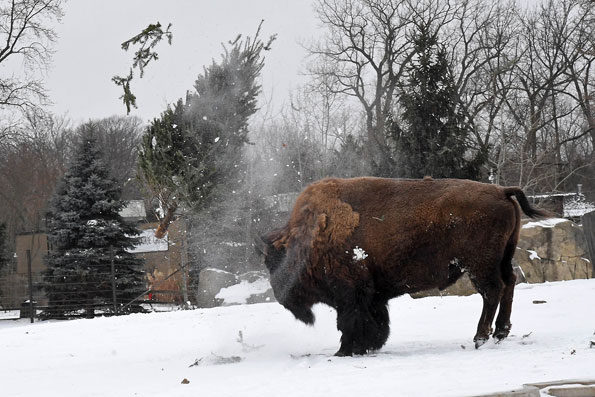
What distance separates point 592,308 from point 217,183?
445 inches

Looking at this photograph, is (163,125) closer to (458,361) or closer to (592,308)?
(592,308)

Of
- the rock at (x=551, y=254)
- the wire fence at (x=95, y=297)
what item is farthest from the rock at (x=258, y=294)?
the rock at (x=551, y=254)

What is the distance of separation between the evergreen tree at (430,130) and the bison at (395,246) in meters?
10.5

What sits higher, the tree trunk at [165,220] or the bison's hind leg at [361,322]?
the tree trunk at [165,220]

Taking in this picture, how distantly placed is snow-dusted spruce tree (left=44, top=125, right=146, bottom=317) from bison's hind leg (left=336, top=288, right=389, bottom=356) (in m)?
14.5

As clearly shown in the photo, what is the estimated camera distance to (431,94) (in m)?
17.5

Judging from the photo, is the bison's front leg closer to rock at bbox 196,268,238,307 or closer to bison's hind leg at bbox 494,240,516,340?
bison's hind leg at bbox 494,240,516,340

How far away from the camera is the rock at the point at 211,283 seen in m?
17.9

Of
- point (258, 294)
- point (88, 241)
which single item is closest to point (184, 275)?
point (258, 294)

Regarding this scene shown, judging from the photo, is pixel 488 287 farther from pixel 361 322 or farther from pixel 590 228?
pixel 590 228

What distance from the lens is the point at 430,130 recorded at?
17.5 meters

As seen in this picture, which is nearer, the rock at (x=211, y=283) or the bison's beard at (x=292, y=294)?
the bison's beard at (x=292, y=294)

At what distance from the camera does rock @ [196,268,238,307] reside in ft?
58.6

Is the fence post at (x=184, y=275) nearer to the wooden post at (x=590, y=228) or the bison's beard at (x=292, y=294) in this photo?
the bison's beard at (x=292, y=294)
